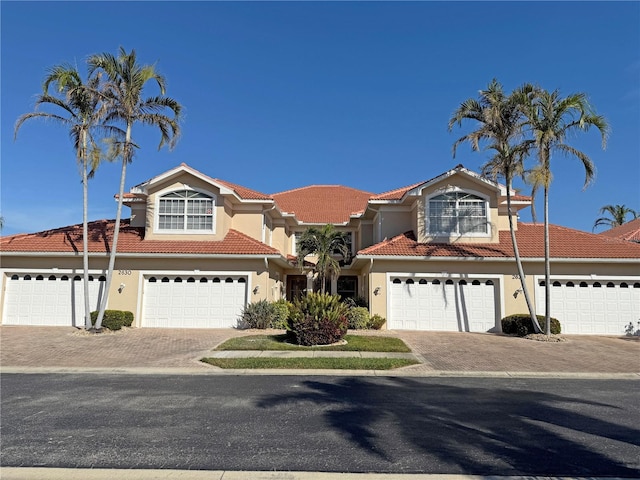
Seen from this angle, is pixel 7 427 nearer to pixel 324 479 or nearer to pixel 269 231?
pixel 324 479

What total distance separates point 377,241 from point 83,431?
58.7ft

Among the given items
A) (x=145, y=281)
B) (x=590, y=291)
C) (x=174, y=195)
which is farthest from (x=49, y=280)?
(x=590, y=291)

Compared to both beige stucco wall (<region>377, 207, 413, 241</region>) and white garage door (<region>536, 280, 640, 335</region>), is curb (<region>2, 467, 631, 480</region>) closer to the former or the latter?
white garage door (<region>536, 280, 640, 335</region>)

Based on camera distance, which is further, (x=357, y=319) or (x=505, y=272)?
(x=505, y=272)

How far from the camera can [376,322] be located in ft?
60.4

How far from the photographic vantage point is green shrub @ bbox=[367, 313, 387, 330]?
18.4 meters

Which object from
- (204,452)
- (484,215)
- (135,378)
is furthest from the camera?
(484,215)

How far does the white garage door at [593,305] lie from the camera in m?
18.3

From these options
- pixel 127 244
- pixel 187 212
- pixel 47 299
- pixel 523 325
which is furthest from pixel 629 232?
pixel 47 299

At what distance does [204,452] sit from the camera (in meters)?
5.19

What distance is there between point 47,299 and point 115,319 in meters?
4.21

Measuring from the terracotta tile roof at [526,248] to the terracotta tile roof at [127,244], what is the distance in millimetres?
5307

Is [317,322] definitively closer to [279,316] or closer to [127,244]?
[279,316]

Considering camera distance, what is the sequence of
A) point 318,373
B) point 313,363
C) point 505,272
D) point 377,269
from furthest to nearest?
point 377,269 < point 505,272 < point 313,363 < point 318,373
